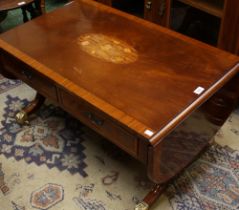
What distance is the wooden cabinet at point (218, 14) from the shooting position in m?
1.34

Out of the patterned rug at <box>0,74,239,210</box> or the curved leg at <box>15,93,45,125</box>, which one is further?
the curved leg at <box>15,93,45,125</box>

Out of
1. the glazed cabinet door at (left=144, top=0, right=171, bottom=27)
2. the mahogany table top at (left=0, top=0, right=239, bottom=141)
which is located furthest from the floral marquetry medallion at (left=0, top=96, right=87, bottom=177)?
the glazed cabinet door at (left=144, top=0, right=171, bottom=27)

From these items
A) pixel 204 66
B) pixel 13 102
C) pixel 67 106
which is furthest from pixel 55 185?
pixel 204 66

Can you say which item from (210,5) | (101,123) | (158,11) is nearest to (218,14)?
(210,5)

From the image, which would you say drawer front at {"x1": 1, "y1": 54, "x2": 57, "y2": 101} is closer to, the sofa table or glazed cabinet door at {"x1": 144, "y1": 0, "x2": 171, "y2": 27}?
the sofa table

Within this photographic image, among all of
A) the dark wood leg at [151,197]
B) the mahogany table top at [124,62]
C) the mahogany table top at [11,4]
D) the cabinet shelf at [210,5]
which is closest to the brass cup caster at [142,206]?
the dark wood leg at [151,197]

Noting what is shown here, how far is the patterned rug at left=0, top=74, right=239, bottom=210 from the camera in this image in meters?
1.21

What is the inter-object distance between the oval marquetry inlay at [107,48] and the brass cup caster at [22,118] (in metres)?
0.47

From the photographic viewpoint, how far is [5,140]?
4.79ft

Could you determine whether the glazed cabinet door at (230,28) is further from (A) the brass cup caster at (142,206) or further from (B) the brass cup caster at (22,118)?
(B) the brass cup caster at (22,118)

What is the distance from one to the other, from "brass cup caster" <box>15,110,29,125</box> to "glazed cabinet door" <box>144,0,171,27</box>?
739 millimetres

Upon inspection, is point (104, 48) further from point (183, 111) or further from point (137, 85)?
point (183, 111)

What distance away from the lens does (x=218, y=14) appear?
1.39 metres

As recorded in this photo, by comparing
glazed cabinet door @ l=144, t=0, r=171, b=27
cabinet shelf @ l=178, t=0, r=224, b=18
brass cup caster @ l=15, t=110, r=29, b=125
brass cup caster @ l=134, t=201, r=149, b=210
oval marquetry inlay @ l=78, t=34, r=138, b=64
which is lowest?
brass cup caster @ l=134, t=201, r=149, b=210
